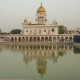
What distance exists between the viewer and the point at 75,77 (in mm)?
Answer: 9727

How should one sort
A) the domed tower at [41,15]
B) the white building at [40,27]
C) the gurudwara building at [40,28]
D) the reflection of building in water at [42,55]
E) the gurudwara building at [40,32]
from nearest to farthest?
the reflection of building in water at [42,55] < the gurudwara building at [40,32] < the gurudwara building at [40,28] < the white building at [40,27] < the domed tower at [41,15]

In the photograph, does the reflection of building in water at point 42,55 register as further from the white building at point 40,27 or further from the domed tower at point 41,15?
the domed tower at point 41,15

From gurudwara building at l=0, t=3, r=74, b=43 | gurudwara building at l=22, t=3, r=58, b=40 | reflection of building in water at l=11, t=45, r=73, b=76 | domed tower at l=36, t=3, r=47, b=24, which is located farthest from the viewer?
domed tower at l=36, t=3, r=47, b=24

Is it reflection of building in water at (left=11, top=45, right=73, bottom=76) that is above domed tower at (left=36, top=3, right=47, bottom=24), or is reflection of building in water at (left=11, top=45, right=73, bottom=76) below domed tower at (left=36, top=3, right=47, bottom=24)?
below

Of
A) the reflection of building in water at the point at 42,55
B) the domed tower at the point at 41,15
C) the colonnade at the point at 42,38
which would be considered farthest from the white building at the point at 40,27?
the reflection of building in water at the point at 42,55

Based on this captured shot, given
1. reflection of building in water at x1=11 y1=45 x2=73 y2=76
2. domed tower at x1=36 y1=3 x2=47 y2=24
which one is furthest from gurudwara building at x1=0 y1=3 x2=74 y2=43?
reflection of building in water at x1=11 y1=45 x2=73 y2=76

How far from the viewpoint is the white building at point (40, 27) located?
1731 inches

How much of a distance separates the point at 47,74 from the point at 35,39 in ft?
112

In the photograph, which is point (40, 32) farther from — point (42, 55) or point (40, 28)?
point (42, 55)

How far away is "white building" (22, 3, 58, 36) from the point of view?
4397 cm

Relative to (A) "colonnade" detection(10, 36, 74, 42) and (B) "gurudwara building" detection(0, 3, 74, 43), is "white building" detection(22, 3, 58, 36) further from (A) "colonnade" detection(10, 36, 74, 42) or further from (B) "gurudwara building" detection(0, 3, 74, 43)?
(A) "colonnade" detection(10, 36, 74, 42)

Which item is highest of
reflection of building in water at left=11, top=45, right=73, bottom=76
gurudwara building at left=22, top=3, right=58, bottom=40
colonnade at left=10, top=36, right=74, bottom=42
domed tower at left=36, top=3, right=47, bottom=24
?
domed tower at left=36, top=3, right=47, bottom=24

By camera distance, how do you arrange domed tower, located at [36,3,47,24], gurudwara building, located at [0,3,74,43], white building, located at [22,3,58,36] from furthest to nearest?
1. domed tower, located at [36,3,47,24]
2. white building, located at [22,3,58,36]
3. gurudwara building, located at [0,3,74,43]

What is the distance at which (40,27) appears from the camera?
44.3 m
